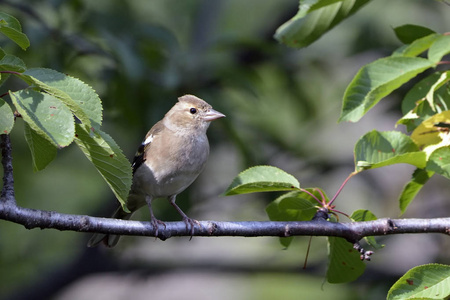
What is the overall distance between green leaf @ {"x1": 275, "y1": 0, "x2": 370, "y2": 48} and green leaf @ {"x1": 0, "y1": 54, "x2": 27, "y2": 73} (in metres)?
1.98

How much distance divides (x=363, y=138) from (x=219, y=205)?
14.5 feet

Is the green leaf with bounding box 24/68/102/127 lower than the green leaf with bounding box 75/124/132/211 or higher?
higher

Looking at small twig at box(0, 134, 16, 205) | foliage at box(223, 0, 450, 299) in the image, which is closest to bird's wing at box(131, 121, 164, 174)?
foliage at box(223, 0, 450, 299)

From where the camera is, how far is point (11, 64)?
279 cm

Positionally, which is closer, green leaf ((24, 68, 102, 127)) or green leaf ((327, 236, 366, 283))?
green leaf ((24, 68, 102, 127))

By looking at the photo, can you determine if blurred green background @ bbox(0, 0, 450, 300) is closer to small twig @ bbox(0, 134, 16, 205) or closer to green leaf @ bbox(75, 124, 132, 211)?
small twig @ bbox(0, 134, 16, 205)

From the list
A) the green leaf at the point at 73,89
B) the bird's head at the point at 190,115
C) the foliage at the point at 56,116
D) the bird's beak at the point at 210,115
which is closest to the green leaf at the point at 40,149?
the foliage at the point at 56,116

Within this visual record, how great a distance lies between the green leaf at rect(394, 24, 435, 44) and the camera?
13.6 feet

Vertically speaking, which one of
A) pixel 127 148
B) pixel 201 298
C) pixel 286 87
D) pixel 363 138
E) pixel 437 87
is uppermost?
pixel 437 87

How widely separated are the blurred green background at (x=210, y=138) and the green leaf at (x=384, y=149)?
8.86ft

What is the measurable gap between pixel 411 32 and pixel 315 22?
0.65 metres

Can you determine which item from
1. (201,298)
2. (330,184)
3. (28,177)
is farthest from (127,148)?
(201,298)

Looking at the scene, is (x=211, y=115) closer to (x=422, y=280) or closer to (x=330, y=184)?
(x=422, y=280)

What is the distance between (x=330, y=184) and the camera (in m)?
8.69
